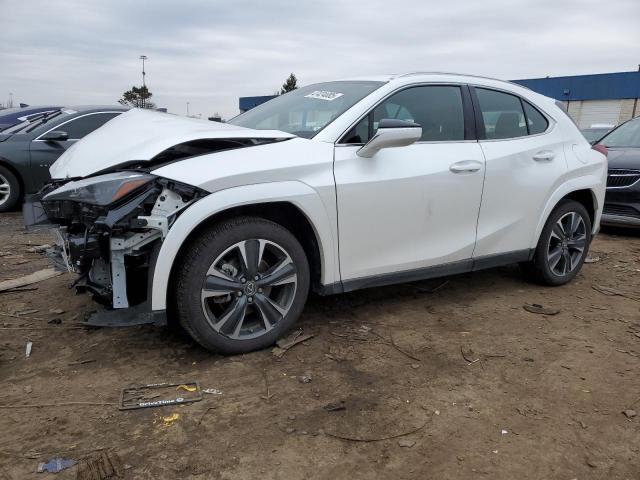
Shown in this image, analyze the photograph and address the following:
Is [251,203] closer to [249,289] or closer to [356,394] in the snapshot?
[249,289]

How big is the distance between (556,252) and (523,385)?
2.06 m

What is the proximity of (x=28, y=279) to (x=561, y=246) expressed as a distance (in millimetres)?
4661

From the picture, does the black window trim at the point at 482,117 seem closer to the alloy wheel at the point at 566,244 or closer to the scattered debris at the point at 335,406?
the alloy wheel at the point at 566,244

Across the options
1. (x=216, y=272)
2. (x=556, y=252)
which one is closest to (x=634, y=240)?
(x=556, y=252)

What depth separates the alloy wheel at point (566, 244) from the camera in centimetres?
468

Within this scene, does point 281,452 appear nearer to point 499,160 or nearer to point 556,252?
point 499,160

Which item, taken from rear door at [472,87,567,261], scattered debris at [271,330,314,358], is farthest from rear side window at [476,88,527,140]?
scattered debris at [271,330,314,358]

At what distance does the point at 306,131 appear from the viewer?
357 cm

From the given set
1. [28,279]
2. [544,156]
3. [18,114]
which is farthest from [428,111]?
[18,114]

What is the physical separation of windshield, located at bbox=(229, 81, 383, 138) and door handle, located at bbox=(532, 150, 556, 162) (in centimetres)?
150

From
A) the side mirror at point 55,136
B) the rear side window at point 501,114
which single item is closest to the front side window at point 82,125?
the side mirror at point 55,136

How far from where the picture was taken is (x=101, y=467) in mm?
2230

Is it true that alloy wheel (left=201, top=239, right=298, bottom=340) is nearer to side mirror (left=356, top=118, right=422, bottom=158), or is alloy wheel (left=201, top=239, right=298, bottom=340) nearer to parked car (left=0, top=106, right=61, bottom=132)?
side mirror (left=356, top=118, right=422, bottom=158)

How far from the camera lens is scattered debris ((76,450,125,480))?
2177 mm
